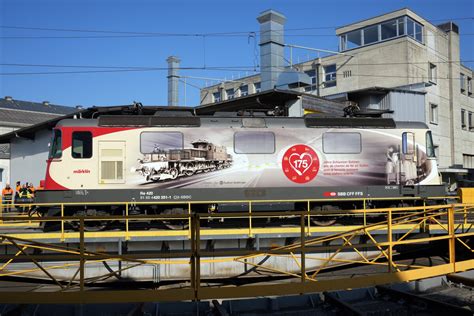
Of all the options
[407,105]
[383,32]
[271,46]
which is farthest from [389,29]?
[271,46]

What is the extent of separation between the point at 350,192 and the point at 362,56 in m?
25.4

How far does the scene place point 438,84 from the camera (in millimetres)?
35125

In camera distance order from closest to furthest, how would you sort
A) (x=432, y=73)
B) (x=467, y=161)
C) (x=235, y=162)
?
1. (x=235, y=162)
2. (x=432, y=73)
3. (x=467, y=161)

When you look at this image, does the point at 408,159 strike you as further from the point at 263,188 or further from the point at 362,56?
the point at 362,56

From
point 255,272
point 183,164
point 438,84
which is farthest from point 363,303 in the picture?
point 438,84

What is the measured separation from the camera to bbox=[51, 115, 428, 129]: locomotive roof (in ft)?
45.1

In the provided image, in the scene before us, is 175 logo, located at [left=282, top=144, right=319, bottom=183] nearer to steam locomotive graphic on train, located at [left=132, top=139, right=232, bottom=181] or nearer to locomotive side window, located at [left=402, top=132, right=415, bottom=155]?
steam locomotive graphic on train, located at [left=132, top=139, right=232, bottom=181]

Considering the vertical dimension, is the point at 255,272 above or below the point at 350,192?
below

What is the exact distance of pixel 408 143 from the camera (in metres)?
14.8

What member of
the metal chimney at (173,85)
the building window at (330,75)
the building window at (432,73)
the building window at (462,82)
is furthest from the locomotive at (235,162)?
the building window at (462,82)

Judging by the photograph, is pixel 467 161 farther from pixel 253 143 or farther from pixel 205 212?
pixel 205 212

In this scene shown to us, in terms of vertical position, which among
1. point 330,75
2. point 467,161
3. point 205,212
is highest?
point 330,75

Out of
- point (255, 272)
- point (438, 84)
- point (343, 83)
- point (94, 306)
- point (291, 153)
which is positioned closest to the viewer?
point (94, 306)

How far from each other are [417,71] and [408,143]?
71.5 ft
